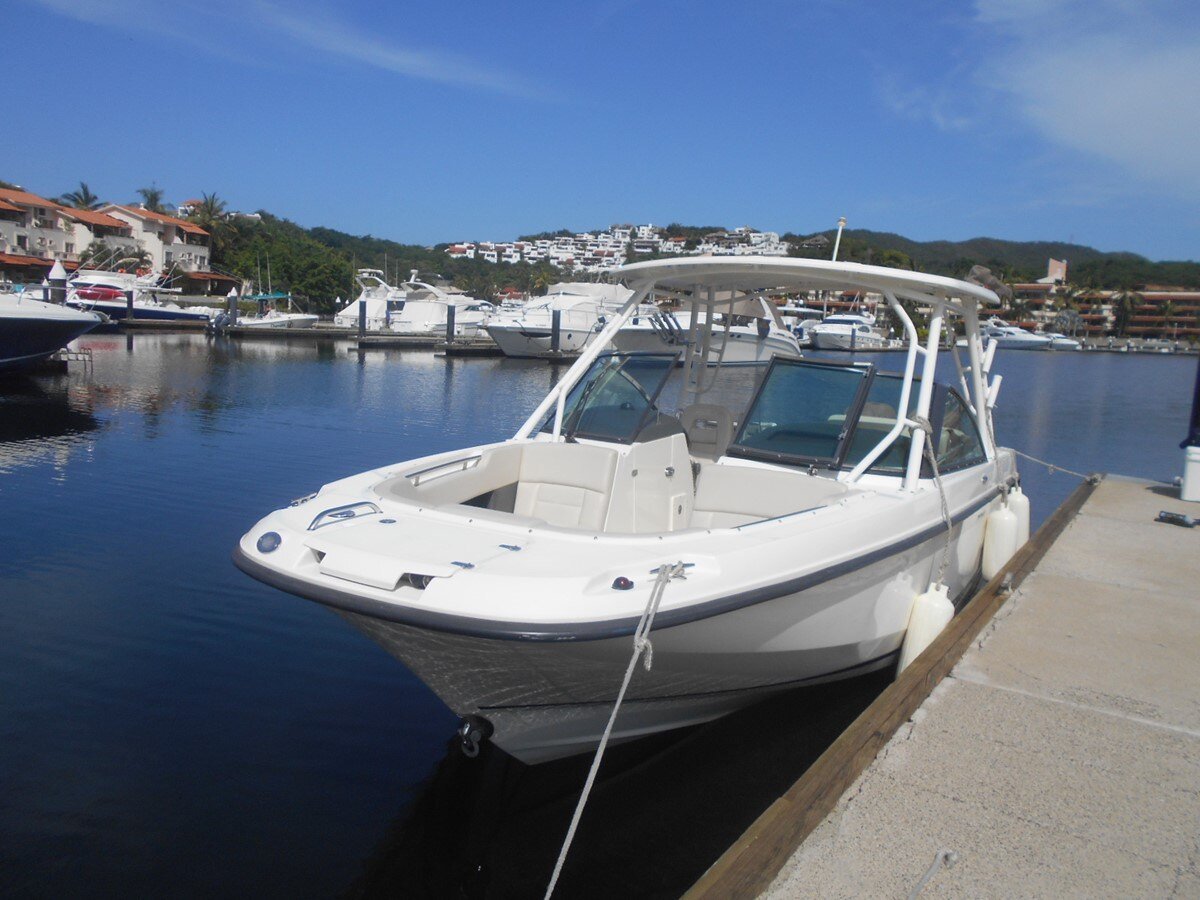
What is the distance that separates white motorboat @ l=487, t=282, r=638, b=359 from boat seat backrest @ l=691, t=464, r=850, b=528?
37.0 m

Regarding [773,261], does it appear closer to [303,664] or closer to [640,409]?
[640,409]

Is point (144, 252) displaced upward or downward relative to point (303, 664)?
upward

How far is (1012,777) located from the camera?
386 cm

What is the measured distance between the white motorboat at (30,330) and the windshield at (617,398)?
22.8m

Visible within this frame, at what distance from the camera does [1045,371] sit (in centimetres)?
5066

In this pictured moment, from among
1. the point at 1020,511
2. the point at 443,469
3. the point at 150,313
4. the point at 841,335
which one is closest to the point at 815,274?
the point at 443,469

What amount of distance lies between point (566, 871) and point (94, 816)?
2394 millimetres

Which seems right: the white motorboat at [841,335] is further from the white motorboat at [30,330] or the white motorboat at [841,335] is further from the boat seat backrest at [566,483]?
the boat seat backrest at [566,483]

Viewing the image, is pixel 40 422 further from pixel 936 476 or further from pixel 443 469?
pixel 936 476

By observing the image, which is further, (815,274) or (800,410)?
(800,410)

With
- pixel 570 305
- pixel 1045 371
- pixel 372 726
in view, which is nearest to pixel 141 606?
pixel 372 726

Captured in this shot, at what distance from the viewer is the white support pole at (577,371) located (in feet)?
21.7

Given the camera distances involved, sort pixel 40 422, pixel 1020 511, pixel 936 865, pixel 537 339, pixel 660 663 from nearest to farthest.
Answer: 1. pixel 936 865
2. pixel 660 663
3. pixel 1020 511
4. pixel 40 422
5. pixel 537 339

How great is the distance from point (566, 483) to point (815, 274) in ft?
7.13
